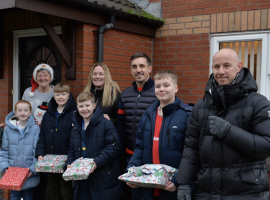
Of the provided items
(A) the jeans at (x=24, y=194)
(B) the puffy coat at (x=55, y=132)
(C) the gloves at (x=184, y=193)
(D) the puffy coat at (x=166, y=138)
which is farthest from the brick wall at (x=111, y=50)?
(C) the gloves at (x=184, y=193)

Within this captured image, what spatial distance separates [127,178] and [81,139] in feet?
3.27

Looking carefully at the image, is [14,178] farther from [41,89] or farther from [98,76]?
[98,76]

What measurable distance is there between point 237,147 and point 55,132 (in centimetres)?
239

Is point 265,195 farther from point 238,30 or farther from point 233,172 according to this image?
point 238,30

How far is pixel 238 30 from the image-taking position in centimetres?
450

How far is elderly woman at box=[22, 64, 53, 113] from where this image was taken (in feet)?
13.5

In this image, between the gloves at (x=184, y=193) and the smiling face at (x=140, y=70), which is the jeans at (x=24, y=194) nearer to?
the smiling face at (x=140, y=70)

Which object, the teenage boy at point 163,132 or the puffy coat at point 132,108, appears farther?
the puffy coat at point 132,108

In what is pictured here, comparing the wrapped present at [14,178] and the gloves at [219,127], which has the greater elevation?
the gloves at [219,127]

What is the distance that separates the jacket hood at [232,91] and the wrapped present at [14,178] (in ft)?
8.39

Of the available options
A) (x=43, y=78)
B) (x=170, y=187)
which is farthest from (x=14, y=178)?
(x=170, y=187)

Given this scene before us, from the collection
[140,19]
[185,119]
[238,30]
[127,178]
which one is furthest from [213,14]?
[127,178]

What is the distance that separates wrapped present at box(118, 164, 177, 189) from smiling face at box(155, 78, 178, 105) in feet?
1.96

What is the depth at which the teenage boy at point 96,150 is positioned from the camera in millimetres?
3254
